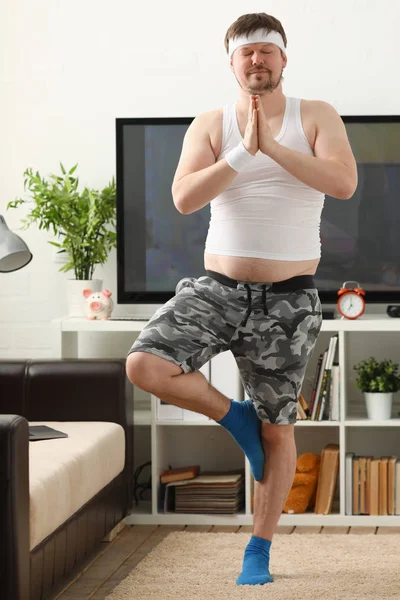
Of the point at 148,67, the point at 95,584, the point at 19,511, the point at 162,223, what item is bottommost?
the point at 95,584

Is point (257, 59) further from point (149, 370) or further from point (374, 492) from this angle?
point (374, 492)

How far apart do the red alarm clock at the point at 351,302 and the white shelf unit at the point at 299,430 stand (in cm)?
4

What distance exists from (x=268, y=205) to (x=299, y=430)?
1.84 m

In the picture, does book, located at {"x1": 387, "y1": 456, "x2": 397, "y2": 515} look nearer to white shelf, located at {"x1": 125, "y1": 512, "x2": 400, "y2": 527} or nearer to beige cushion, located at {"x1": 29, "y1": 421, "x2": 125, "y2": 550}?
white shelf, located at {"x1": 125, "y1": 512, "x2": 400, "y2": 527}

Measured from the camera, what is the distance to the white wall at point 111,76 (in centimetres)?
417

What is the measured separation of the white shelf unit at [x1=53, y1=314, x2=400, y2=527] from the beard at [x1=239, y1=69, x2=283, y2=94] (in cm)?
143

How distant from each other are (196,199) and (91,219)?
1597 mm

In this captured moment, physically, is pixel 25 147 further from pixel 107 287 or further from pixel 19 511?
pixel 19 511

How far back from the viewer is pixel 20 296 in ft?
14.4

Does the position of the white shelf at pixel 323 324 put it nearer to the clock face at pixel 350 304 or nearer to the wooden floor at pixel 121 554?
the clock face at pixel 350 304

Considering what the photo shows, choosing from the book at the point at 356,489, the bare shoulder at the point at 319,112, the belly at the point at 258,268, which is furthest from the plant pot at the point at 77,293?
the bare shoulder at the point at 319,112

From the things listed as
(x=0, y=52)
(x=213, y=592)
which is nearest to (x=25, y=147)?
(x=0, y=52)

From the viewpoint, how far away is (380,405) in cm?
384

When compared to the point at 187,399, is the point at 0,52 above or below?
above
